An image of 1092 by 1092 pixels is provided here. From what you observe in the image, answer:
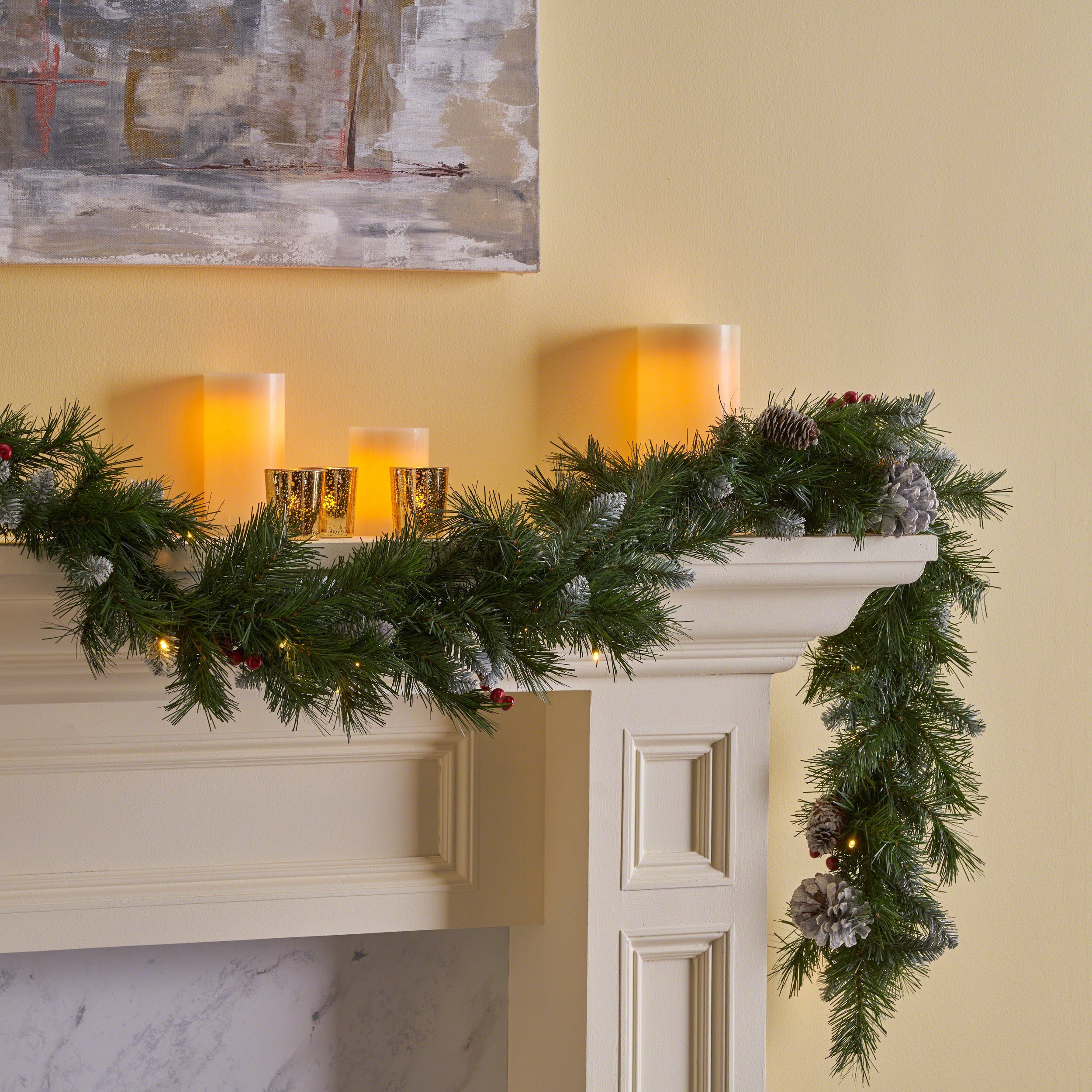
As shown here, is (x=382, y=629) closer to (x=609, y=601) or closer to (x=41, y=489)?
(x=609, y=601)

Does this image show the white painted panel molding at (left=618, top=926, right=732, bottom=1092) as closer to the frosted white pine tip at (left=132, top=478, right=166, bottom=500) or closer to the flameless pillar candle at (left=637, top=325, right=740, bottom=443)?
the flameless pillar candle at (left=637, top=325, right=740, bottom=443)

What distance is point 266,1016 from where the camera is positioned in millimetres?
1247

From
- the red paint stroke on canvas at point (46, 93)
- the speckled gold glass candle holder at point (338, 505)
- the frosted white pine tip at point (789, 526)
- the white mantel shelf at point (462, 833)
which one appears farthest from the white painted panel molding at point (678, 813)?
the red paint stroke on canvas at point (46, 93)

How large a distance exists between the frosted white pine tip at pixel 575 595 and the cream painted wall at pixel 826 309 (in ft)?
1.21

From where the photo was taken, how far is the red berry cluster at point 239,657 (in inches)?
31.8

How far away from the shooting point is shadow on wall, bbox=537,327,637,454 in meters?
1.20

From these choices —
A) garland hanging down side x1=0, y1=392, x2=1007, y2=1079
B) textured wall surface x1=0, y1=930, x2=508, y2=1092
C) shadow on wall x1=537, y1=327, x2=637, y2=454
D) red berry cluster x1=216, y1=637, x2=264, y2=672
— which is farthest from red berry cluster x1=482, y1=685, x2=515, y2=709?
textured wall surface x1=0, y1=930, x2=508, y2=1092

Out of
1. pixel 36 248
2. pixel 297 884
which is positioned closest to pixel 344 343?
pixel 36 248

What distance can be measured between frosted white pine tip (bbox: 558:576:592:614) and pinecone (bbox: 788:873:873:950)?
1.62 feet

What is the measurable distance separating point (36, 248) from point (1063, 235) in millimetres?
1139

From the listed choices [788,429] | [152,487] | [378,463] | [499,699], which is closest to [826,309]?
[788,429]

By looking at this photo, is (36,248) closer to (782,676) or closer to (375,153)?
(375,153)

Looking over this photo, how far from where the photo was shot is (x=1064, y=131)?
1.30 metres

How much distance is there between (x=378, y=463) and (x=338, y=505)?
9 centimetres
